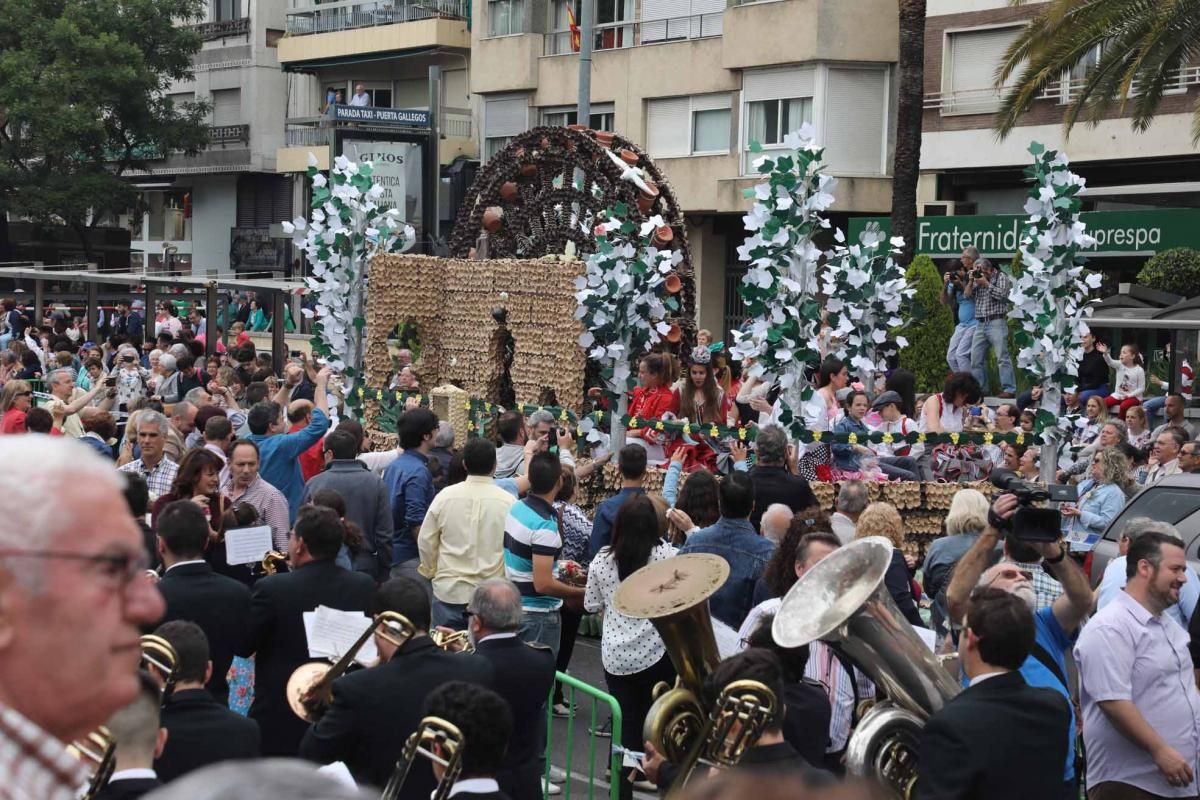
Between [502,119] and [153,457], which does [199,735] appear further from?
[502,119]

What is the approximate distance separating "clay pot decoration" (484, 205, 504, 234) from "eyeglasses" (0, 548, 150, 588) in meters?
16.3

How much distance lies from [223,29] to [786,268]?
34377mm

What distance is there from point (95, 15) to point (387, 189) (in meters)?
13.2

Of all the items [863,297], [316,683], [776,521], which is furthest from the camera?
[863,297]

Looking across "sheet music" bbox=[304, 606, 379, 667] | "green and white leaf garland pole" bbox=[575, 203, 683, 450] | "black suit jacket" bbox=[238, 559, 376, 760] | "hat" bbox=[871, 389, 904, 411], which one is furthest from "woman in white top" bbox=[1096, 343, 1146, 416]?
"sheet music" bbox=[304, 606, 379, 667]

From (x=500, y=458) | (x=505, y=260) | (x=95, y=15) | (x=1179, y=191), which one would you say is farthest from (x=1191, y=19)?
(x=95, y=15)

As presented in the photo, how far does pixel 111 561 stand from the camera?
2115 mm

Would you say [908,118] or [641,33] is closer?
[908,118]

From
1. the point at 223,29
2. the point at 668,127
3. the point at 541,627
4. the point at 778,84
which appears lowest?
the point at 541,627

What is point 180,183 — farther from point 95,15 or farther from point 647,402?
point 647,402

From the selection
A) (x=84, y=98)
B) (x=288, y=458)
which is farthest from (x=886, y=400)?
(x=84, y=98)

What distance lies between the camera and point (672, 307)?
14.4 meters

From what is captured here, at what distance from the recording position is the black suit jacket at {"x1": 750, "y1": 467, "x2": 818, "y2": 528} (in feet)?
32.4

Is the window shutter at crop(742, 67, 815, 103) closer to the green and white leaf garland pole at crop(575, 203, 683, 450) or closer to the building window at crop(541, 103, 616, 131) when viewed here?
the building window at crop(541, 103, 616, 131)
